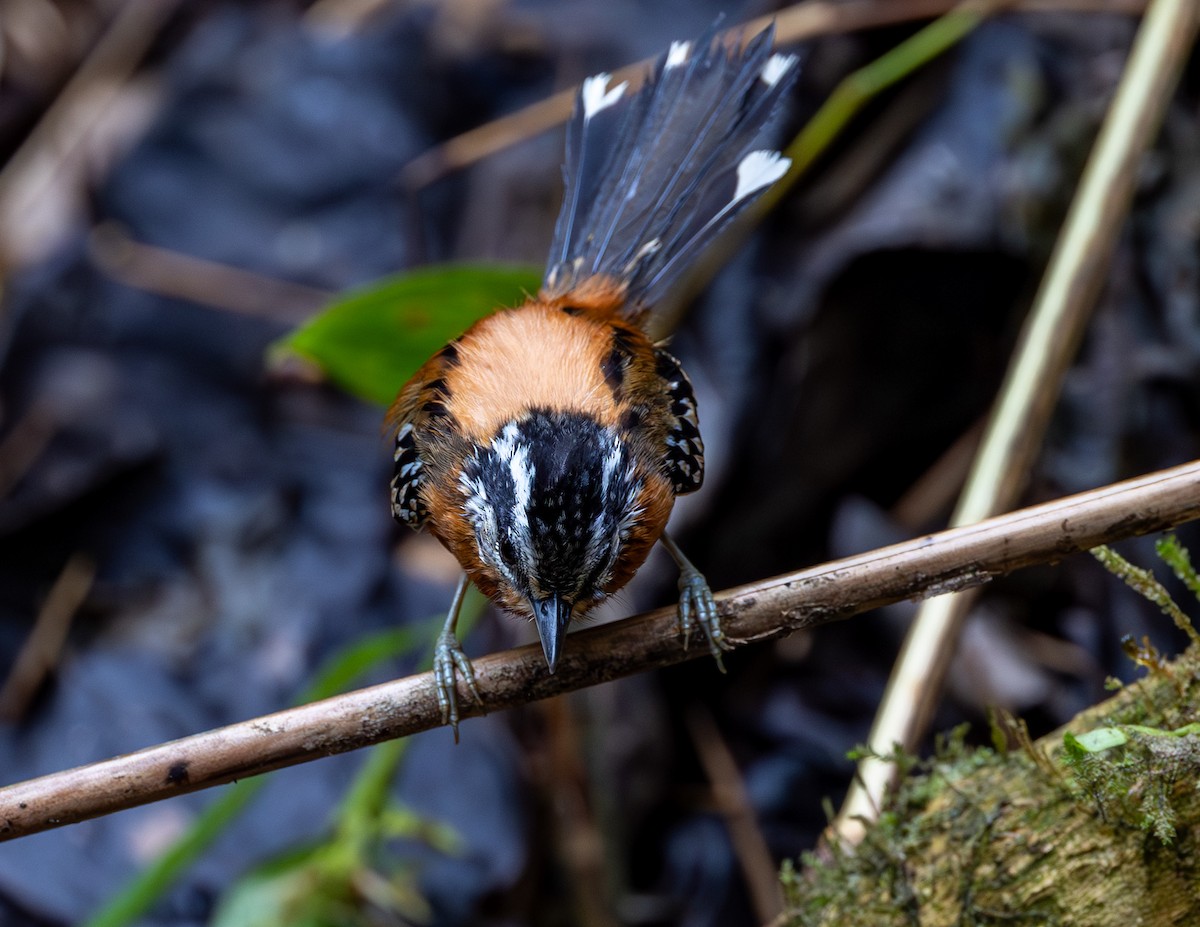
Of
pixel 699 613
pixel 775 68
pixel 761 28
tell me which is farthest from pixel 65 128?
pixel 699 613

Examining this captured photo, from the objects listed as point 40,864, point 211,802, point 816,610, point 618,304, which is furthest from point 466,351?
point 40,864

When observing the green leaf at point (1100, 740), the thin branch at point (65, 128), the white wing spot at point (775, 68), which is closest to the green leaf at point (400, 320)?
the white wing spot at point (775, 68)

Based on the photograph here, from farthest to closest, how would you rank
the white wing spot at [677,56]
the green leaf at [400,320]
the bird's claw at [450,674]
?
the white wing spot at [677,56] → the green leaf at [400,320] → the bird's claw at [450,674]

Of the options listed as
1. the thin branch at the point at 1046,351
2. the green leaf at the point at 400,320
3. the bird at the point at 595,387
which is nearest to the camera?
the bird at the point at 595,387

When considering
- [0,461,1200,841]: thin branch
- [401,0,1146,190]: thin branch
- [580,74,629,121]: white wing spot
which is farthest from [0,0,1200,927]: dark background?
[0,461,1200,841]: thin branch

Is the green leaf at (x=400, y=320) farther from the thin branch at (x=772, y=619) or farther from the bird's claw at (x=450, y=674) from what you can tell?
the thin branch at (x=772, y=619)

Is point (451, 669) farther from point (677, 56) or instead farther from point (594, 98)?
point (677, 56)

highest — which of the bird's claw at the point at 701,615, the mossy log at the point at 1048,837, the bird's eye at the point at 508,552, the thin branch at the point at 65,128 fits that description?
the thin branch at the point at 65,128
